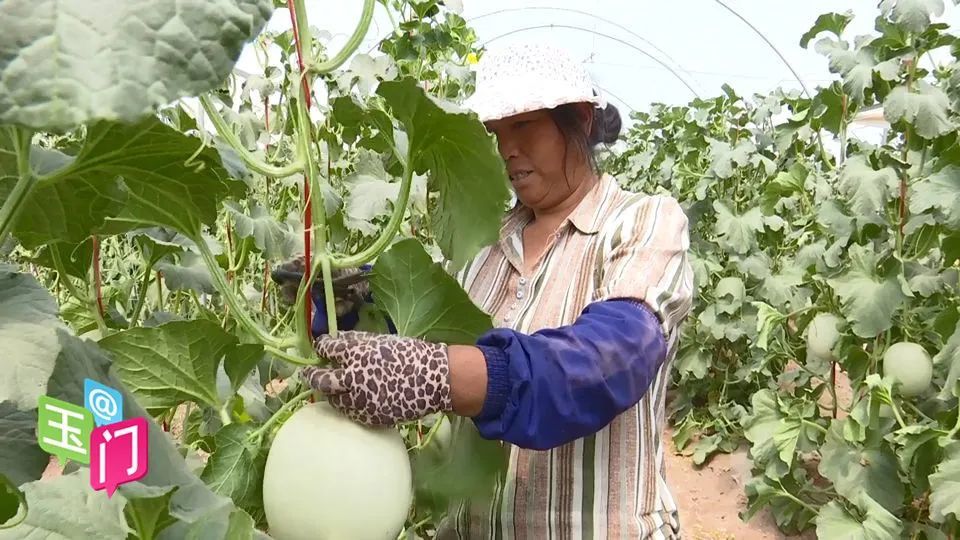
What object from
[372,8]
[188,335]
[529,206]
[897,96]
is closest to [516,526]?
[529,206]

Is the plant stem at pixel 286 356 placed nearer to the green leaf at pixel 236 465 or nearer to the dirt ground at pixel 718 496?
the green leaf at pixel 236 465

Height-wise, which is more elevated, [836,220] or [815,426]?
[836,220]

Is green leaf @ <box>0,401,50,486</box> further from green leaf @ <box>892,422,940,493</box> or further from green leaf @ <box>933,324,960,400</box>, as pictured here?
green leaf @ <box>892,422,940,493</box>

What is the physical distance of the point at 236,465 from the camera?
2.45 ft

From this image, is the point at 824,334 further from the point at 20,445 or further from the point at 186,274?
the point at 20,445

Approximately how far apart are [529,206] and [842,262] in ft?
5.04

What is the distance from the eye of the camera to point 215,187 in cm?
69

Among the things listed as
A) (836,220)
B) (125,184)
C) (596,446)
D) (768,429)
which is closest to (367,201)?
(596,446)

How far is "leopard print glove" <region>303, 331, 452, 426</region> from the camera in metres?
0.71

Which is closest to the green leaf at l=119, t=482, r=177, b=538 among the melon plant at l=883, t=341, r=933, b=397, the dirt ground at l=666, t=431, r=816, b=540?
the melon plant at l=883, t=341, r=933, b=397

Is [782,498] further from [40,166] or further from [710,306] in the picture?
[40,166]

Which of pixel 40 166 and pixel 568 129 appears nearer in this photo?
pixel 40 166

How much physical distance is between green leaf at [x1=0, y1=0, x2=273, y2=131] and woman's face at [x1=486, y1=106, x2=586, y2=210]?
2.68 feet

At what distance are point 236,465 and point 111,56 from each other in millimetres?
507
